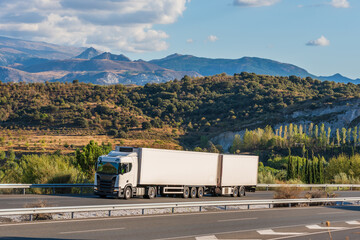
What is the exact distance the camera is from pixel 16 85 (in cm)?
10706

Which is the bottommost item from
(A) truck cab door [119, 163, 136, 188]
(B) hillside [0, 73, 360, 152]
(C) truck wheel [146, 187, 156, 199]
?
(C) truck wheel [146, 187, 156, 199]

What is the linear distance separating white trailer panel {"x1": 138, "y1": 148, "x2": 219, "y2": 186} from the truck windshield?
4.60 ft

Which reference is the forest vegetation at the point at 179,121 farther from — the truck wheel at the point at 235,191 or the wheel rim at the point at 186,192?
the wheel rim at the point at 186,192

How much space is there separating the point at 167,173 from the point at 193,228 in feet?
39.3

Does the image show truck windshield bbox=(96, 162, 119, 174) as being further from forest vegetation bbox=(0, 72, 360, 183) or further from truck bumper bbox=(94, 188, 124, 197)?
forest vegetation bbox=(0, 72, 360, 183)

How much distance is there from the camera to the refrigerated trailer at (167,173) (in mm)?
27250

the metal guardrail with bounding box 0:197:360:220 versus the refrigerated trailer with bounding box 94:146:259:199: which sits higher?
the refrigerated trailer with bounding box 94:146:259:199

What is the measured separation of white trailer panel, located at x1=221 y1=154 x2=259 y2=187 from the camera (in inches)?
1296

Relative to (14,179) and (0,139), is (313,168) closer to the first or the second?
(14,179)

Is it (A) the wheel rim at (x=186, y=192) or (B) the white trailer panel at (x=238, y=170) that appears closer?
(A) the wheel rim at (x=186, y=192)

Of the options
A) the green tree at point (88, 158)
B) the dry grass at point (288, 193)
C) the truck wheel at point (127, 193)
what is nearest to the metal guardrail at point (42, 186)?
the truck wheel at point (127, 193)

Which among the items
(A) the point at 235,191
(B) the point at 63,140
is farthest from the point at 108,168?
(B) the point at 63,140

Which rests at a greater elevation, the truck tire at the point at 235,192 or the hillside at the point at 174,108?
the hillside at the point at 174,108

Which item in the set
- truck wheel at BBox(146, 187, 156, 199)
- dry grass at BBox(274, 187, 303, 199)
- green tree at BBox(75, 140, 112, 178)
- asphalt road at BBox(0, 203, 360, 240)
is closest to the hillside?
green tree at BBox(75, 140, 112, 178)
